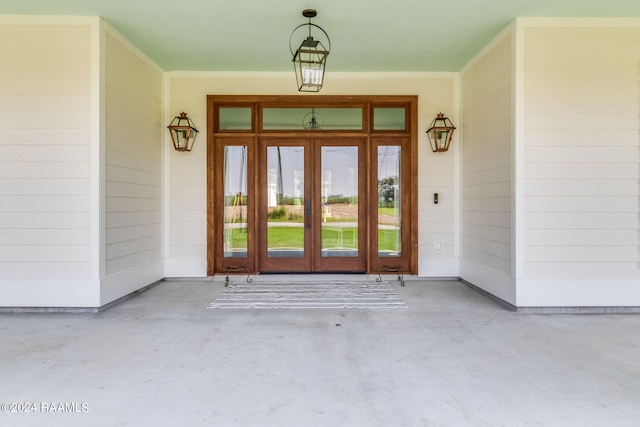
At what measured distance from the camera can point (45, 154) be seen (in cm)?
381

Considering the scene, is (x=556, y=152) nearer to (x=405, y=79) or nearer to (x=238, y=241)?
(x=405, y=79)

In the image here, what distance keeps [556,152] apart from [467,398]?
289 centimetres

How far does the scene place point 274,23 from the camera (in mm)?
3912

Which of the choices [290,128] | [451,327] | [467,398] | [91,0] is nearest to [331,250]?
[290,128]

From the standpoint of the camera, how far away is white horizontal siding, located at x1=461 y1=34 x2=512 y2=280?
13.4 feet

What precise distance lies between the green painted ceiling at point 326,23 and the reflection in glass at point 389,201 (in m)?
1.30

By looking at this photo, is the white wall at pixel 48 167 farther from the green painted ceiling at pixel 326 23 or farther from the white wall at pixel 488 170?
the white wall at pixel 488 170

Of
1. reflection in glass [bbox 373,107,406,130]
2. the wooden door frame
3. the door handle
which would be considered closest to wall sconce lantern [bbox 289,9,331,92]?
the wooden door frame

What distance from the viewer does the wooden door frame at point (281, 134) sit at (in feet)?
17.5

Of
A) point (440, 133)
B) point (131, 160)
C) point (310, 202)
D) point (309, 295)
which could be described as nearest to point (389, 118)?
point (440, 133)

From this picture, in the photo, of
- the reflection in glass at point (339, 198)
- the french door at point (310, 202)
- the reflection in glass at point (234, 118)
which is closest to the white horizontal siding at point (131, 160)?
the reflection in glass at point (234, 118)

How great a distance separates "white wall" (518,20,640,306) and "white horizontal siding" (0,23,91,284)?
15.0 feet

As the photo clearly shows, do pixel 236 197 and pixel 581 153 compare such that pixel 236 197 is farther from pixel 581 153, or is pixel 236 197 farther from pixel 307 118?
pixel 581 153

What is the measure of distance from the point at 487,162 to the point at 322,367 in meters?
3.29
